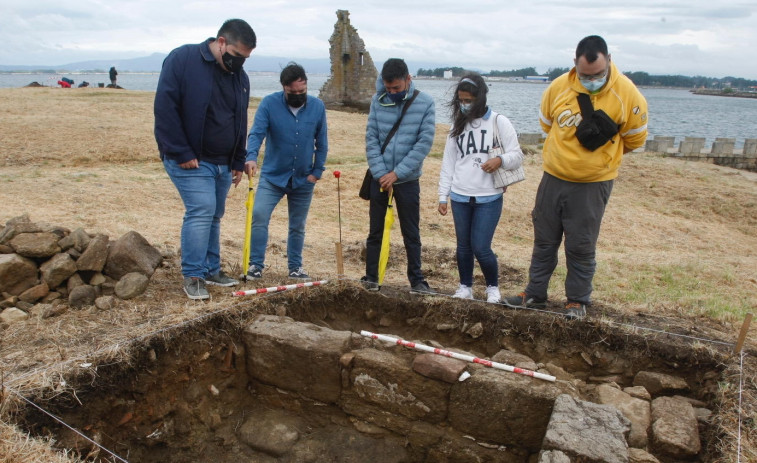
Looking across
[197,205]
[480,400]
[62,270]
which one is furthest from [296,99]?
[480,400]

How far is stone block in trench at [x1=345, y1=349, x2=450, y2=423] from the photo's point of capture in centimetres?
402

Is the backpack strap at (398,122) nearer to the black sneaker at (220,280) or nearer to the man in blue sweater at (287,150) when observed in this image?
the man in blue sweater at (287,150)

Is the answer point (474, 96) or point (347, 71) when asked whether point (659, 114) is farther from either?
point (474, 96)

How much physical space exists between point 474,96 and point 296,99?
5.34 ft

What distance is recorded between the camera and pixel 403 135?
4992 mm

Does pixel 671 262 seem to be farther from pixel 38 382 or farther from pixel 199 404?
pixel 38 382

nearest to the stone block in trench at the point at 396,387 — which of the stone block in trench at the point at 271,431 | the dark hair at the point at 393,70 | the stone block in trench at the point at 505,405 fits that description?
the stone block in trench at the point at 505,405

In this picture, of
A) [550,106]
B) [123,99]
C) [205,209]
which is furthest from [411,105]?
[123,99]

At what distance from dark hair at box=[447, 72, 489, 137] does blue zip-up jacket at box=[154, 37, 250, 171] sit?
6.72 feet

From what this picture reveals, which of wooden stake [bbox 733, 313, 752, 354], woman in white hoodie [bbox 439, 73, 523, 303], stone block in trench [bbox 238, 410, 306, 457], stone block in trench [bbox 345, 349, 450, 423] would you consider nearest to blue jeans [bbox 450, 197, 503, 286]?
woman in white hoodie [bbox 439, 73, 523, 303]

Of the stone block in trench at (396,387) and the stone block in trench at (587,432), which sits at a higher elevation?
the stone block in trench at (587,432)

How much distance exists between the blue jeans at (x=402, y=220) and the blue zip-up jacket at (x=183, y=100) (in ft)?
5.35

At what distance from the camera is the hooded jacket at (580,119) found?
13.9 feet

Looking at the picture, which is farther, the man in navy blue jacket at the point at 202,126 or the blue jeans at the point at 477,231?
the blue jeans at the point at 477,231
